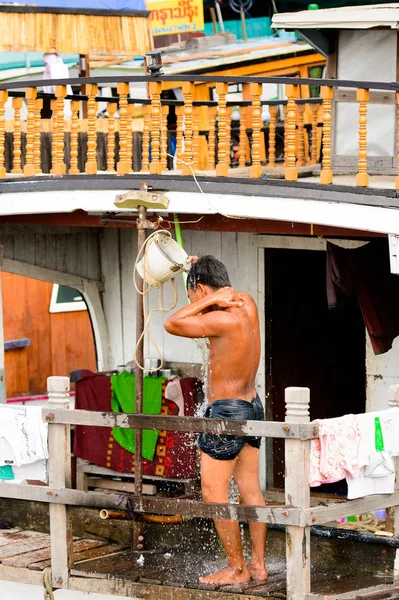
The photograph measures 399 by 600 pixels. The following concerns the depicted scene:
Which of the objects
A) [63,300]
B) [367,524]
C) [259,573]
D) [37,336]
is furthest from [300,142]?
[37,336]

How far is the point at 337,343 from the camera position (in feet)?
43.1

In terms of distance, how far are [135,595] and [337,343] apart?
5.06 m

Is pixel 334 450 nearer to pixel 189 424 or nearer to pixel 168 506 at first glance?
pixel 189 424

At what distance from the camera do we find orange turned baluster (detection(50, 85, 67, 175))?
32.9 feet

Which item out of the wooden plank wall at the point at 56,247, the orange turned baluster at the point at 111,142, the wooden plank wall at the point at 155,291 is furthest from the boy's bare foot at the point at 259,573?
the wooden plank wall at the point at 56,247

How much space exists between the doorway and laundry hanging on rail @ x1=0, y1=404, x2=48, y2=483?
3412 mm

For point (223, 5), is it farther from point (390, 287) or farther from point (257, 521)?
point (257, 521)

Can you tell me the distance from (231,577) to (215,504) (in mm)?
598

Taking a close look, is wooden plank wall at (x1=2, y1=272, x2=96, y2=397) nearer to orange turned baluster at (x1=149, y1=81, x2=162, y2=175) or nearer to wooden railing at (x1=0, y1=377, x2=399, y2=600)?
orange turned baluster at (x1=149, y1=81, x2=162, y2=175)

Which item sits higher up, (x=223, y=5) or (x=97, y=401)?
(x=223, y=5)

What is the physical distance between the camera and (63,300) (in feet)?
65.9

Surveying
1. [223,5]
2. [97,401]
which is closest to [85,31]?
[97,401]

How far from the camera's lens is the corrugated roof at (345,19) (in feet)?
31.6

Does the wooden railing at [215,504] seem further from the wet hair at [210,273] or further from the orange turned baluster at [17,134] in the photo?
the orange turned baluster at [17,134]
